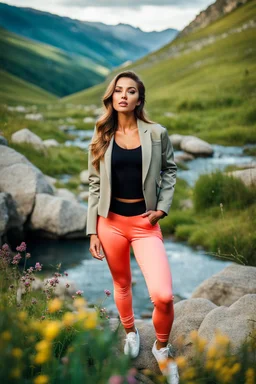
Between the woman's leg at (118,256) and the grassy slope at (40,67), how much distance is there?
138466 millimetres

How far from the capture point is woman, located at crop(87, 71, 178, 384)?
13.9 feet

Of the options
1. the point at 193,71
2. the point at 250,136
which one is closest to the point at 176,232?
the point at 250,136

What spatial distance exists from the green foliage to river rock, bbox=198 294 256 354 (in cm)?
596

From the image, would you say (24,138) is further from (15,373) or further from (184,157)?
(15,373)

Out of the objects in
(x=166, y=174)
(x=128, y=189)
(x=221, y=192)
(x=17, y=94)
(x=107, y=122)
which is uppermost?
(x=17, y=94)

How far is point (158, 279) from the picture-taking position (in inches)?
156

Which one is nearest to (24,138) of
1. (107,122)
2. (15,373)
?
(107,122)

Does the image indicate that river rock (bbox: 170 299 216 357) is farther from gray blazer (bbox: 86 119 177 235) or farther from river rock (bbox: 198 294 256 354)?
gray blazer (bbox: 86 119 177 235)

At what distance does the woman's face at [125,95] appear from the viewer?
4418 mm

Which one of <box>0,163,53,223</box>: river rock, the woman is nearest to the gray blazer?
the woman

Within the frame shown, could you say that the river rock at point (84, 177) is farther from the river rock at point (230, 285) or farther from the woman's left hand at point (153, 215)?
the woman's left hand at point (153, 215)

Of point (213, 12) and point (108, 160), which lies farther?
point (213, 12)

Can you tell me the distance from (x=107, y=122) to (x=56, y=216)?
20.5 feet

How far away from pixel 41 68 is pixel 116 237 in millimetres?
165089
